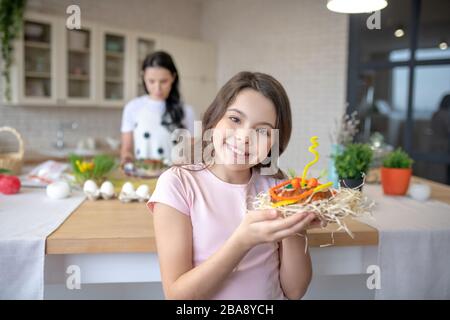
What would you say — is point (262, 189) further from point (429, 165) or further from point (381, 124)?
point (381, 124)

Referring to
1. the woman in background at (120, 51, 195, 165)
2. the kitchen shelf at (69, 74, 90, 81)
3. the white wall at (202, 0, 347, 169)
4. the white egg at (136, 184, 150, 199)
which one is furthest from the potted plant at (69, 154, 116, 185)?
the kitchen shelf at (69, 74, 90, 81)

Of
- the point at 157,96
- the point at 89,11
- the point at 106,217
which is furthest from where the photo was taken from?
the point at 89,11

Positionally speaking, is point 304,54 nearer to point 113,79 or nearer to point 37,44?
point 113,79

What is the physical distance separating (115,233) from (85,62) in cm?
294

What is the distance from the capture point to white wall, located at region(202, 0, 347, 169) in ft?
11.5

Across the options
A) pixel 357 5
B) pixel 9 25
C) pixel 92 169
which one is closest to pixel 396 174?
pixel 357 5

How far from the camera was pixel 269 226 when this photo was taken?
0.76m

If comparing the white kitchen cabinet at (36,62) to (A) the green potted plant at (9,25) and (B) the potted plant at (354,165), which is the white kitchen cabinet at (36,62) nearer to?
(A) the green potted plant at (9,25)

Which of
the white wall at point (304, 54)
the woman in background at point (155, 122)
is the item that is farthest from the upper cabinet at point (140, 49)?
the woman in background at point (155, 122)

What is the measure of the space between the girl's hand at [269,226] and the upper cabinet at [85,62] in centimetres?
307

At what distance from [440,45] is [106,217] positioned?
2.93 meters

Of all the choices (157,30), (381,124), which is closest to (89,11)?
(157,30)

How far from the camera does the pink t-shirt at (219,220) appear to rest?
0.93 meters

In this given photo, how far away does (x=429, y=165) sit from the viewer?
329 centimetres
